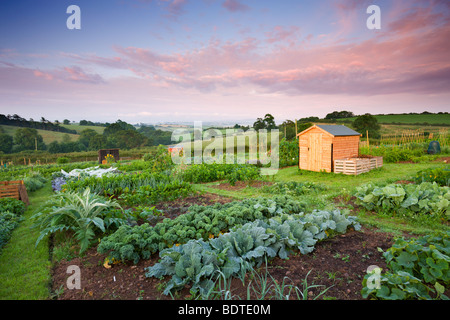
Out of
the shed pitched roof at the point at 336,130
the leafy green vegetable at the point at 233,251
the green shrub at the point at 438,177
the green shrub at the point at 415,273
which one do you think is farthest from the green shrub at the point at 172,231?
the shed pitched roof at the point at 336,130

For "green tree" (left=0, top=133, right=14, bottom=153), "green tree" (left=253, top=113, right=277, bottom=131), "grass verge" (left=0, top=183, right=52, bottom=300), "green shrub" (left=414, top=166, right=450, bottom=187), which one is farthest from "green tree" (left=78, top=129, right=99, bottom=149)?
"green shrub" (left=414, top=166, right=450, bottom=187)

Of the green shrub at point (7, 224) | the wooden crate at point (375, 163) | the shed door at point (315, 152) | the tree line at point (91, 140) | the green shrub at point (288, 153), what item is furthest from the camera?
the tree line at point (91, 140)

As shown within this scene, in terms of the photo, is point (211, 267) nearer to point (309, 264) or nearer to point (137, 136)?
point (309, 264)

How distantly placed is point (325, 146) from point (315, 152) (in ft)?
1.90

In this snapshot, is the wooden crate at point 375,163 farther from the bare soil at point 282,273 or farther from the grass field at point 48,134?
the grass field at point 48,134

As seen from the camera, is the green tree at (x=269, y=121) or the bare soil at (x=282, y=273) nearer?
the bare soil at (x=282, y=273)

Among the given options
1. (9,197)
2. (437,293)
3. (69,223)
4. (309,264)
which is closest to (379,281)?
(437,293)

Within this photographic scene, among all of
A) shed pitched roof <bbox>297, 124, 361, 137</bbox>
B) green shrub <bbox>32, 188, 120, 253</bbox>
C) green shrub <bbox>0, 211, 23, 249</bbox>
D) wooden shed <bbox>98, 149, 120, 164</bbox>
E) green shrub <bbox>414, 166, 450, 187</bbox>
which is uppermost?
shed pitched roof <bbox>297, 124, 361, 137</bbox>

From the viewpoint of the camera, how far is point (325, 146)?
1099 cm

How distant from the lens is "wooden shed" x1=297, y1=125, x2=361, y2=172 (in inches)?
427

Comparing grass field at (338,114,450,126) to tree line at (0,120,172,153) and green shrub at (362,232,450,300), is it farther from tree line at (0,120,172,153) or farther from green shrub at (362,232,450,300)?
green shrub at (362,232,450,300)

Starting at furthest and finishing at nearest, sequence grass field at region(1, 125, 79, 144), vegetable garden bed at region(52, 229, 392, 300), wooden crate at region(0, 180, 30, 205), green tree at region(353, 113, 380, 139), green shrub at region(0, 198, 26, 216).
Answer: grass field at region(1, 125, 79, 144) < green tree at region(353, 113, 380, 139) < wooden crate at region(0, 180, 30, 205) < green shrub at region(0, 198, 26, 216) < vegetable garden bed at region(52, 229, 392, 300)

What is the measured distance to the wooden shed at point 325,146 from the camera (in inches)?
427

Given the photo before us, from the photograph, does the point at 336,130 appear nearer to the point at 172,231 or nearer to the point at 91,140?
the point at 172,231
